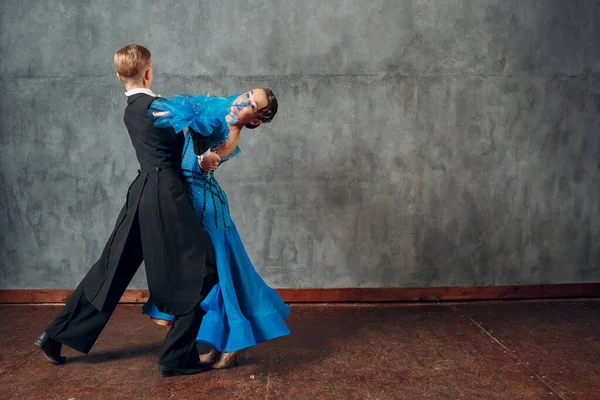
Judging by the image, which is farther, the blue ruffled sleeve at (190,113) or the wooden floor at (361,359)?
the wooden floor at (361,359)

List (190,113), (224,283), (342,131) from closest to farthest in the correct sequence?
(190,113) < (224,283) < (342,131)

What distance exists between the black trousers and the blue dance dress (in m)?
0.07

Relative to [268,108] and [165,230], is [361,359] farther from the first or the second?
[268,108]

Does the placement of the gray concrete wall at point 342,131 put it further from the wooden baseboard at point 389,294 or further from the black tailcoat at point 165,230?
the black tailcoat at point 165,230

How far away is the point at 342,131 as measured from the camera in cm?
397

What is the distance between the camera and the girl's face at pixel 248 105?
2.60 metres

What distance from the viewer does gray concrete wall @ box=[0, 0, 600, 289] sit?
391 cm

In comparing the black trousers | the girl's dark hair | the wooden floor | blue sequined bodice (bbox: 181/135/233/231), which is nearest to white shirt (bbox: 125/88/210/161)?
blue sequined bodice (bbox: 181/135/233/231)

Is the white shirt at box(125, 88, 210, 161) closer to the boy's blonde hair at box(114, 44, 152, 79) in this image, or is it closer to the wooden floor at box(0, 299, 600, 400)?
the boy's blonde hair at box(114, 44, 152, 79)

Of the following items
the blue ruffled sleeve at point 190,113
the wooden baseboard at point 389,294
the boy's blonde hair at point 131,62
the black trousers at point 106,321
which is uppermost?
the boy's blonde hair at point 131,62

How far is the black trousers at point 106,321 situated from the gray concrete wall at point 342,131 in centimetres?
130

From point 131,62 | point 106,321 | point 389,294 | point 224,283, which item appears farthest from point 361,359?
point 131,62

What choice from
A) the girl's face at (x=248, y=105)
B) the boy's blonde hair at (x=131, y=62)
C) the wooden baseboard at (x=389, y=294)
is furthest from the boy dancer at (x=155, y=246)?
the wooden baseboard at (x=389, y=294)

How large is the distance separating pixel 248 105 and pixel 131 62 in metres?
0.53
